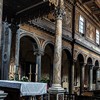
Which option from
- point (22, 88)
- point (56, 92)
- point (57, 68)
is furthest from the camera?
point (57, 68)

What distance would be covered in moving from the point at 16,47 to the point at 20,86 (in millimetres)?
6043

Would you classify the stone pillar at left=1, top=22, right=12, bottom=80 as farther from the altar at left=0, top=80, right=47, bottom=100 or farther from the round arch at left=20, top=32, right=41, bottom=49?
the altar at left=0, top=80, right=47, bottom=100

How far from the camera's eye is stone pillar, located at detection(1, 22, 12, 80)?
11.9 meters

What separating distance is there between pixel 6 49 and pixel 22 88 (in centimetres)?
575

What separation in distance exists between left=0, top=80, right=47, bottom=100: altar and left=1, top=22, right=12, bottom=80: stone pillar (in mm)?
4101

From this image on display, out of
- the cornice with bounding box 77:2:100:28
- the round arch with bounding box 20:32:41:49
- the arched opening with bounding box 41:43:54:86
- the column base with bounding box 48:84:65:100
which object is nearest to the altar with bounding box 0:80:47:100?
the column base with bounding box 48:84:65:100

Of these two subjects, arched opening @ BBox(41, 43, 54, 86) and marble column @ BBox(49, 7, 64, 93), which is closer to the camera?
marble column @ BBox(49, 7, 64, 93)

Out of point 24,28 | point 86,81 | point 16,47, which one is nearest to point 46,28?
point 24,28

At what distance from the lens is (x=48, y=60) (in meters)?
21.1

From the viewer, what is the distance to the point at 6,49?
1241 centimetres

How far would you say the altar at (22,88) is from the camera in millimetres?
6957

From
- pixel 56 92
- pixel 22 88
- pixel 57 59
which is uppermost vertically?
pixel 57 59

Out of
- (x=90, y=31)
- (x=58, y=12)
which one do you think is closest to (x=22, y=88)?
(x=58, y=12)

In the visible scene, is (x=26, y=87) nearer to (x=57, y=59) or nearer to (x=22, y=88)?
(x=22, y=88)
